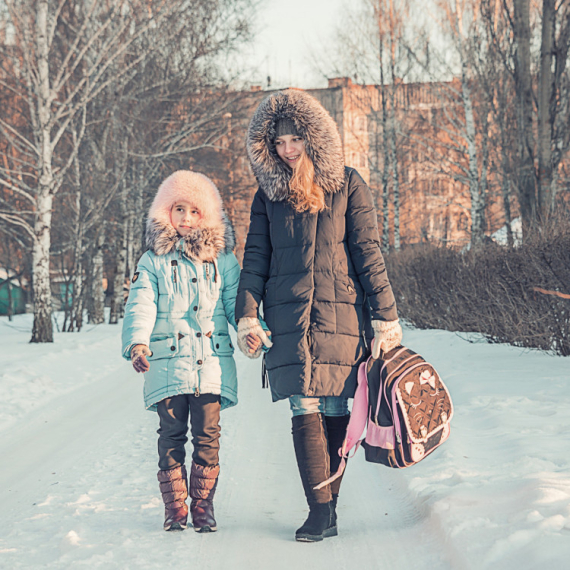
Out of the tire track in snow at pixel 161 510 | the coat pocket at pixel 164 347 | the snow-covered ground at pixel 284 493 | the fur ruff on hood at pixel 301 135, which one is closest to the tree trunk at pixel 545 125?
the snow-covered ground at pixel 284 493

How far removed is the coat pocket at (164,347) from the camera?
3199 millimetres

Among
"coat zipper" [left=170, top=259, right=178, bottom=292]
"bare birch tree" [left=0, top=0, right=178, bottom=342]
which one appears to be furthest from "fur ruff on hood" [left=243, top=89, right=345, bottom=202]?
"bare birch tree" [left=0, top=0, right=178, bottom=342]

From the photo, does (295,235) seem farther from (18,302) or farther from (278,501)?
(18,302)

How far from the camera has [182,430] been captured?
127 inches

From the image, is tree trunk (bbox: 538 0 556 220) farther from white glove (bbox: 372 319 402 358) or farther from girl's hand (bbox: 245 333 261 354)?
girl's hand (bbox: 245 333 261 354)

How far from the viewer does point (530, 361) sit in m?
6.65

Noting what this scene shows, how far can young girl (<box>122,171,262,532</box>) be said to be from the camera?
3.15 metres

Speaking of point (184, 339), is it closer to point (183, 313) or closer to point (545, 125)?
point (183, 313)

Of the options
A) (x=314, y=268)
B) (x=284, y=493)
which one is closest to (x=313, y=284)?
(x=314, y=268)

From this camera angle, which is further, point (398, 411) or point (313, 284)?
point (313, 284)

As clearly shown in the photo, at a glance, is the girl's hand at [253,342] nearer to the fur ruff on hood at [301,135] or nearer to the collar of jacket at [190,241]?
the collar of jacket at [190,241]

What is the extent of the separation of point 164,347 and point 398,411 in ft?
3.73

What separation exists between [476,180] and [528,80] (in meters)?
8.71

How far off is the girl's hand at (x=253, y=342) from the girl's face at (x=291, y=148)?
825 millimetres
